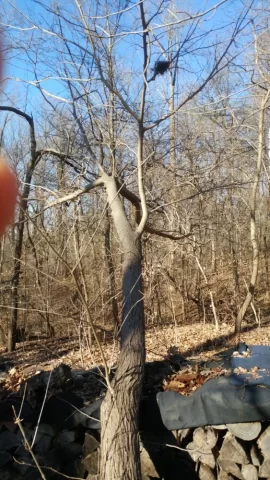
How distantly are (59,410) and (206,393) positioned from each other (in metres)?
1.54

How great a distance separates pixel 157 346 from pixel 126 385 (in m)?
3.19

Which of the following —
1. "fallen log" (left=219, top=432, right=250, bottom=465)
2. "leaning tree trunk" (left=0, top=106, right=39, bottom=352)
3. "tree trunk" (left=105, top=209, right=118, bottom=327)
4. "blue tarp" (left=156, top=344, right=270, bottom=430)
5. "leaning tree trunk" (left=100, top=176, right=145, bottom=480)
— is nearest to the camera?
"leaning tree trunk" (left=100, top=176, right=145, bottom=480)

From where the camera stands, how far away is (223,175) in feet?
27.7

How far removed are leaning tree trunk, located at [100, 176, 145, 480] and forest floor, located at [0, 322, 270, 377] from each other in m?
1.45

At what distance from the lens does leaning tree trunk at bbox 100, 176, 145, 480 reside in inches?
151

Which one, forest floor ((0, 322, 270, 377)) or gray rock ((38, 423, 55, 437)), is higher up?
forest floor ((0, 322, 270, 377))

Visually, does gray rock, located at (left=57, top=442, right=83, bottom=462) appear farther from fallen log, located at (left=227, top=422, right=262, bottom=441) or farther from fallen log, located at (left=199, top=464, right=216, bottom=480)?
fallen log, located at (left=227, top=422, right=262, bottom=441)

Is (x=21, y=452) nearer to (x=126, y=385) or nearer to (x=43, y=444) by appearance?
(x=43, y=444)

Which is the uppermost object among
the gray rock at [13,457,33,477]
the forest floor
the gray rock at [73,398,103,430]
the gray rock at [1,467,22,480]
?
the forest floor

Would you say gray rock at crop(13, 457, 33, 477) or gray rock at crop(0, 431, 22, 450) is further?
gray rock at crop(0, 431, 22, 450)

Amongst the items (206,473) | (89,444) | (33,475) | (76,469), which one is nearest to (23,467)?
(33,475)

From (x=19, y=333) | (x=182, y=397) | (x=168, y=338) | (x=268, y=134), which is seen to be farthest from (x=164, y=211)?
(x=19, y=333)

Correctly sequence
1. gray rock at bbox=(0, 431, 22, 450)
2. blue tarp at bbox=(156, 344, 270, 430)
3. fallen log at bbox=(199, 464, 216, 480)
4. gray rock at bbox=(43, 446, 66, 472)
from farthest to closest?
gray rock at bbox=(0, 431, 22, 450)
gray rock at bbox=(43, 446, 66, 472)
fallen log at bbox=(199, 464, 216, 480)
blue tarp at bbox=(156, 344, 270, 430)

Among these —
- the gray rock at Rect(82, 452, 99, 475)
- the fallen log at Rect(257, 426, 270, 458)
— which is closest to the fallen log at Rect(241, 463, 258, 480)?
the fallen log at Rect(257, 426, 270, 458)
